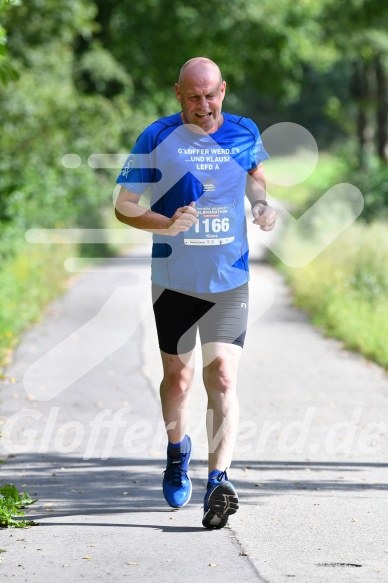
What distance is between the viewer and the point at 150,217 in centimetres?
553

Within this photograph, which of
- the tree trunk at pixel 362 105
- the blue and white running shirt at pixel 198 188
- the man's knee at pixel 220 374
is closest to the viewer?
the blue and white running shirt at pixel 198 188

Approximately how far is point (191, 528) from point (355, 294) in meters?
9.75

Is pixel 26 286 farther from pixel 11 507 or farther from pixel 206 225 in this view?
pixel 206 225

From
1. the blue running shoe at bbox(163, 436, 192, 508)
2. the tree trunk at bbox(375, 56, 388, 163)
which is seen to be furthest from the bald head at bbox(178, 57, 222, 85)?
Answer: the tree trunk at bbox(375, 56, 388, 163)

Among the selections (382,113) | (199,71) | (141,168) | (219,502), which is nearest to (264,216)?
(141,168)

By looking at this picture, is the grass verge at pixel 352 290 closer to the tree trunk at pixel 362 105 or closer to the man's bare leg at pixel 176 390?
the man's bare leg at pixel 176 390

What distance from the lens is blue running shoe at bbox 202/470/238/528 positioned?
5.46 metres

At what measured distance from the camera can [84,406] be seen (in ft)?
30.6

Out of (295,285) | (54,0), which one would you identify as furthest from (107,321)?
(54,0)

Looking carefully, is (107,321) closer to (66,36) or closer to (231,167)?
(231,167)

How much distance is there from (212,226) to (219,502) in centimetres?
124

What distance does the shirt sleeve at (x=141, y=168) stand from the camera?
561 cm

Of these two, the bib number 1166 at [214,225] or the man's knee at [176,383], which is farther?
the man's knee at [176,383]

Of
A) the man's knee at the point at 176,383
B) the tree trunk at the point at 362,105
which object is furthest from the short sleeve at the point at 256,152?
the tree trunk at the point at 362,105
